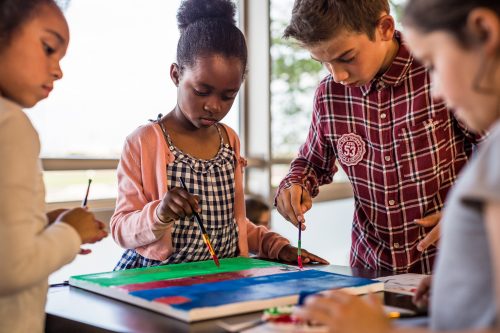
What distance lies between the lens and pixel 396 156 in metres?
1.88

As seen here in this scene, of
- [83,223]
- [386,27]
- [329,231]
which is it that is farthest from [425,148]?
[329,231]

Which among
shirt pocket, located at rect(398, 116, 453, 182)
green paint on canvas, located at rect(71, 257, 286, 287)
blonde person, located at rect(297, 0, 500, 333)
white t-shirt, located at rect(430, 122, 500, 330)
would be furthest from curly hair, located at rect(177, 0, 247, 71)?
white t-shirt, located at rect(430, 122, 500, 330)

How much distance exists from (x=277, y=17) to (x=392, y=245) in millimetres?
2593

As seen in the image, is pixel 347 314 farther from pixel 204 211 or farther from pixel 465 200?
pixel 204 211

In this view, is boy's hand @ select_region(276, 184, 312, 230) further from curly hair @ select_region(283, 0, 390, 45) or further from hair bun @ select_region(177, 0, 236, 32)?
hair bun @ select_region(177, 0, 236, 32)

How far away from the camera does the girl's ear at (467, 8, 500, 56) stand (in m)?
0.81

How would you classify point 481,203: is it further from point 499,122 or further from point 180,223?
point 180,223

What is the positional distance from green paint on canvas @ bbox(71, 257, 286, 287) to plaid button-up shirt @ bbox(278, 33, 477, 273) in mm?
382

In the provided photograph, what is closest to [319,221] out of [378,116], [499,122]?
[378,116]

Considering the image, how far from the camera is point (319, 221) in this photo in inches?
191

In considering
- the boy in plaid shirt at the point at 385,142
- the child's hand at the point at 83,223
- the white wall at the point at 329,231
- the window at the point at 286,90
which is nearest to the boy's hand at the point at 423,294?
the boy in plaid shirt at the point at 385,142

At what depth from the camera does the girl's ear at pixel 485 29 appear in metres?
0.81

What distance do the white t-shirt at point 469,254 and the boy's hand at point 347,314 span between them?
86mm

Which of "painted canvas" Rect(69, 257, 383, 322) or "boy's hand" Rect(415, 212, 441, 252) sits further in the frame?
"boy's hand" Rect(415, 212, 441, 252)
